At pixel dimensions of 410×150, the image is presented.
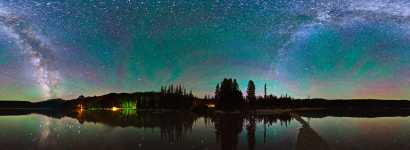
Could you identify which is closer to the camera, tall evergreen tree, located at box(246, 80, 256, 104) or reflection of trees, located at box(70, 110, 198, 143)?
reflection of trees, located at box(70, 110, 198, 143)

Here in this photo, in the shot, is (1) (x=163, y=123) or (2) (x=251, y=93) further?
(2) (x=251, y=93)

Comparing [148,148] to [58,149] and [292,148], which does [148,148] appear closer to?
[58,149]

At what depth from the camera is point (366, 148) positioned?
1062 inches

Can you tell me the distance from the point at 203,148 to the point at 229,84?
99977 millimetres

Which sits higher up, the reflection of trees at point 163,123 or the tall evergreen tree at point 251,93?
the tall evergreen tree at point 251,93

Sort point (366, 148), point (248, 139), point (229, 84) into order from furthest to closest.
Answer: point (229, 84)
point (248, 139)
point (366, 148)

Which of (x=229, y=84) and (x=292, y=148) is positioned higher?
(x=229, y=84)

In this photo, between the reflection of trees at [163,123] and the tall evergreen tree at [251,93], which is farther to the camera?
the tall evergreen tree at [251,93]

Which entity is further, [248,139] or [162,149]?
[248,139]

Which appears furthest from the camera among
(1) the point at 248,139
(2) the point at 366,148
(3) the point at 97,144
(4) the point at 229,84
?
(4) the point at 229,84

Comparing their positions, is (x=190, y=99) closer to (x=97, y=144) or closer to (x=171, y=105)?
(x=171, y=105)

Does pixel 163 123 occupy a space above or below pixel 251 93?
below

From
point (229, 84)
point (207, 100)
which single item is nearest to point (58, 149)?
point (229, 84)

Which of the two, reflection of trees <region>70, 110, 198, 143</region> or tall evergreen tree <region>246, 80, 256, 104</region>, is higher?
tall evergreen tree <region>246, 80, 256, 104</region>
